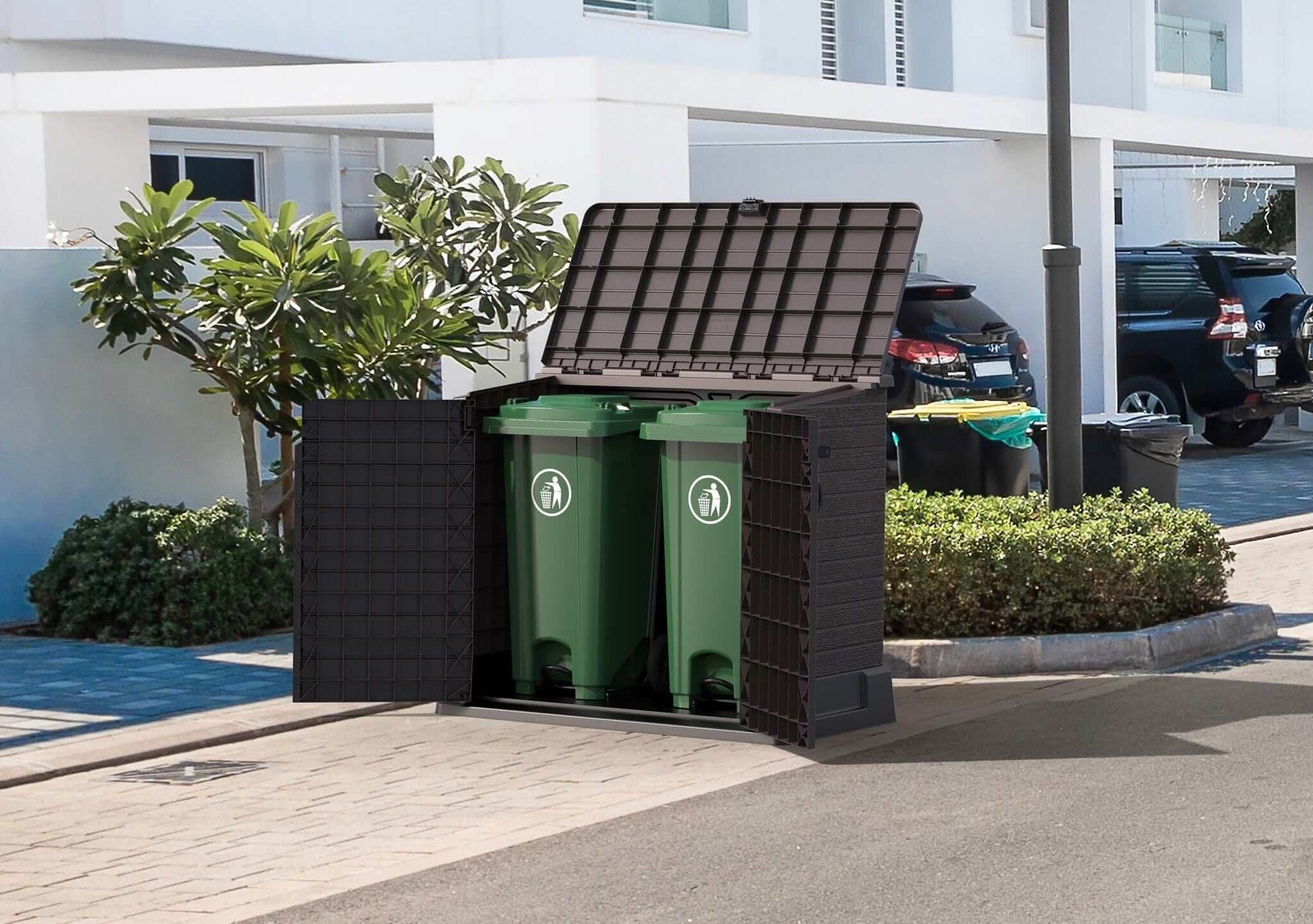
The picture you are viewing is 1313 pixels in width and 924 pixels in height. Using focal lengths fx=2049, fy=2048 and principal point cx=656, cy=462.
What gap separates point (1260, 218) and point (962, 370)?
18.9 metres

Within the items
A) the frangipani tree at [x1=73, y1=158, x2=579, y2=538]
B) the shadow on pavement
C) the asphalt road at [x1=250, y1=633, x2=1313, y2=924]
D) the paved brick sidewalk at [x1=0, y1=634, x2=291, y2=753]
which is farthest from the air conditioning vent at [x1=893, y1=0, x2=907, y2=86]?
the asphalt road at [x1=250, y1=633, x2=1313, y2=924]

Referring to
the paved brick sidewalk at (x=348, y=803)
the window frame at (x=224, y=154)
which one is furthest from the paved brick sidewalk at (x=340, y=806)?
the window frame at (x=224, y=154)

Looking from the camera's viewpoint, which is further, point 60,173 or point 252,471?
point 60,173

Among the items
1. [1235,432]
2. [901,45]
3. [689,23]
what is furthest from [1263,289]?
[901,45]

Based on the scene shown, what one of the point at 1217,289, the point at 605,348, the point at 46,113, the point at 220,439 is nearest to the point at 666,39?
the point at 1217,289

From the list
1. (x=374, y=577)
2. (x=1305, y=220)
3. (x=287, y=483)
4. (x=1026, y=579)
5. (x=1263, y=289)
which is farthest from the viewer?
(x=1305, y=220)

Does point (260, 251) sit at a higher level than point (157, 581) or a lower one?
higher

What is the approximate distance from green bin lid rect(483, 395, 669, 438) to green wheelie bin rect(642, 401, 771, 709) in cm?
17

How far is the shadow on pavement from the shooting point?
730 cm

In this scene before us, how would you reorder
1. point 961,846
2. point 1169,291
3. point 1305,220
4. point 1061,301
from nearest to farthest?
point 961,846, point 1061,301, point 1169,291, point 1305,220

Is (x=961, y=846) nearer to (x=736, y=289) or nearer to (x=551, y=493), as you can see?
(x=551, y=493)

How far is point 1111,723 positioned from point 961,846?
1.92m

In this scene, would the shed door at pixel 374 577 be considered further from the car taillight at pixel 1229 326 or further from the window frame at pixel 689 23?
the window frame at pixel 689 23

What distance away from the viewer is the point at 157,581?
33.0ft
